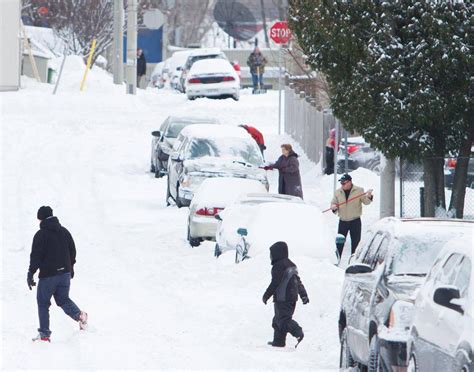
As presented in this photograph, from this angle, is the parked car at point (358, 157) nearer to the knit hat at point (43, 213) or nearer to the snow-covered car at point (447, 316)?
the knit hat at point (43, 213)

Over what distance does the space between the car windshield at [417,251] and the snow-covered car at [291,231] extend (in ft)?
24.5

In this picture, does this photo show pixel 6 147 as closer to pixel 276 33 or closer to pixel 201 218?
pixel 276 33

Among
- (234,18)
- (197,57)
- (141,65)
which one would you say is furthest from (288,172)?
(234,18)

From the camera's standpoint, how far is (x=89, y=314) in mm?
16938

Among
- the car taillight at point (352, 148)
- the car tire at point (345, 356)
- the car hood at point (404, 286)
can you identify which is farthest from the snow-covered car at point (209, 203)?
the car hood at point (404, 286)

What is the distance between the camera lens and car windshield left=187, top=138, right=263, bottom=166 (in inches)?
1080

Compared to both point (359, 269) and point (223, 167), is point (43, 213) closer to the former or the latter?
point (359, 269)

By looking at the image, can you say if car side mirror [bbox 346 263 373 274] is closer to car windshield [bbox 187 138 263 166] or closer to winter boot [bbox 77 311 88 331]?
winter boot [bbox 77 311 88 331]

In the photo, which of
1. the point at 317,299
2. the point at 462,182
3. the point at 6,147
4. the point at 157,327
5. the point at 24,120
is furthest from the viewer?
the point at 24,120

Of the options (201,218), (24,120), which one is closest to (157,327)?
(201,218)

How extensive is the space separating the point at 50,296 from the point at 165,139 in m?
17.8

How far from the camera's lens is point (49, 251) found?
595 inches

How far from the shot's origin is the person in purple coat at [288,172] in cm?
2589

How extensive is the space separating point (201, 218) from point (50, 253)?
8491mm
